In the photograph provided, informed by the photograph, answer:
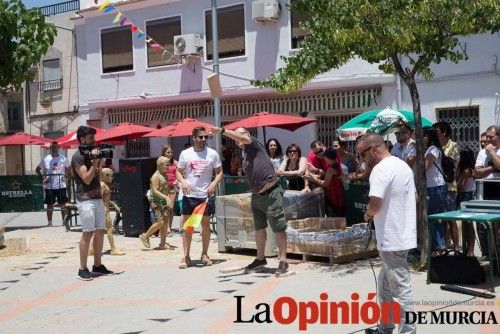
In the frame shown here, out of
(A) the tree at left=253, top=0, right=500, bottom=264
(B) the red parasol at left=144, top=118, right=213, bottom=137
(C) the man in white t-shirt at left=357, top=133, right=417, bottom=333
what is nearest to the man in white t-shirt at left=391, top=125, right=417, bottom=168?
(A) the tree at left=253, top=0, right=500, bottom=264

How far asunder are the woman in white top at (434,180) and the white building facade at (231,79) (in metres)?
8.04

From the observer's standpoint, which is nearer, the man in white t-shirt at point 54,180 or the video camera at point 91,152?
the video camera at point 91,152

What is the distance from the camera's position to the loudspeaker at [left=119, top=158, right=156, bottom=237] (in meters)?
12.9

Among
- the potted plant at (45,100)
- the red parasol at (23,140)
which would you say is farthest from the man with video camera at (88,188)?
the potted plant at (45,100)

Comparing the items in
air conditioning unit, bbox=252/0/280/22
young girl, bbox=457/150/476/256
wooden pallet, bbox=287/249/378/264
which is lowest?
wooden pallet, bbox=287/249/378/264

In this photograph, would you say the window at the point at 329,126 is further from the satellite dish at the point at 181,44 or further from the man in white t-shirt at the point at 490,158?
the man in white t-shirt at the point at 490,158

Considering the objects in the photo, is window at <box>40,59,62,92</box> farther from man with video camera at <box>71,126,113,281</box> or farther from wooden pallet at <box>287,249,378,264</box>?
wooden pallet at <box>287,249,378,264</box>

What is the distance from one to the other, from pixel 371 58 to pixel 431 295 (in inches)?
117

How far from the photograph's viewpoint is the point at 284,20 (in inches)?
766

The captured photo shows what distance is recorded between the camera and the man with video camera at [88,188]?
862 cm

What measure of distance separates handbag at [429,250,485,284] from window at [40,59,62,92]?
66.1 ft

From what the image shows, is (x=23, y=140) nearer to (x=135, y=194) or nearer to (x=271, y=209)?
(x=135, y=194)

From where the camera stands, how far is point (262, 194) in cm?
866

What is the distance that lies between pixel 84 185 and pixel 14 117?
2153cm
